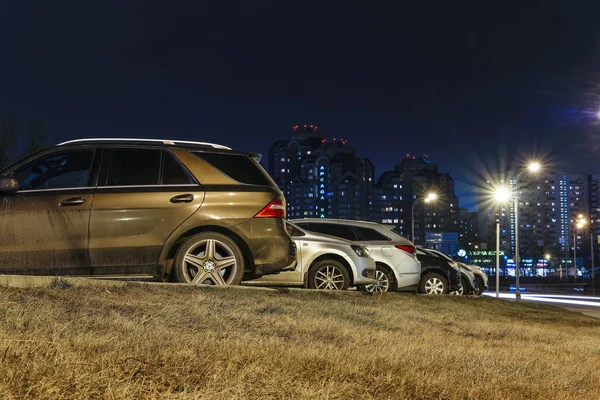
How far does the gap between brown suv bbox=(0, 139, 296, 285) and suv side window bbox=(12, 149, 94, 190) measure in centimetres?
1

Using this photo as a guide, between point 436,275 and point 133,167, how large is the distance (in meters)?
8.10

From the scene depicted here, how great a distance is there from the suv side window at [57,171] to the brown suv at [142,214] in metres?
0.01

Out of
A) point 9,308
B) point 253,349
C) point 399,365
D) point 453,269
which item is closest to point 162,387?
point 253,349

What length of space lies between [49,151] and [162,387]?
5726mm

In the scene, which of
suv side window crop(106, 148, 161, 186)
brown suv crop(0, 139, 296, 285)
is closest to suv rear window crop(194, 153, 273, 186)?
brown suv crop(0, 139, 296, 285)

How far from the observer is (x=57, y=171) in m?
8.74

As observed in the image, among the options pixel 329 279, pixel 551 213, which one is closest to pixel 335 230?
pixel 329 279

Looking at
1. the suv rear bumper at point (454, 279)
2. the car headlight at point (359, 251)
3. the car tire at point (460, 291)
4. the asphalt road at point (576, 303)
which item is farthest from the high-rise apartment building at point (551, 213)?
the car headlight at point (359, 251)

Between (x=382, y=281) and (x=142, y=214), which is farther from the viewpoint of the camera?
(x=382, y=281)

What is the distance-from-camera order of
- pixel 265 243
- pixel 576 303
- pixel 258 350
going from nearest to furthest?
pixel 258 350 < pixel 265 243 < pixel 576 303

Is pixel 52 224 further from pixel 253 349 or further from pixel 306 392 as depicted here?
pixel 306 392

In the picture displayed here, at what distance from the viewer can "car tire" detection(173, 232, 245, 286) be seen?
8.60 metres

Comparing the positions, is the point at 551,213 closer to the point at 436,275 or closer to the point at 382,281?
the point at 436,275

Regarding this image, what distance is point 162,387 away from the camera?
12.7 feet
